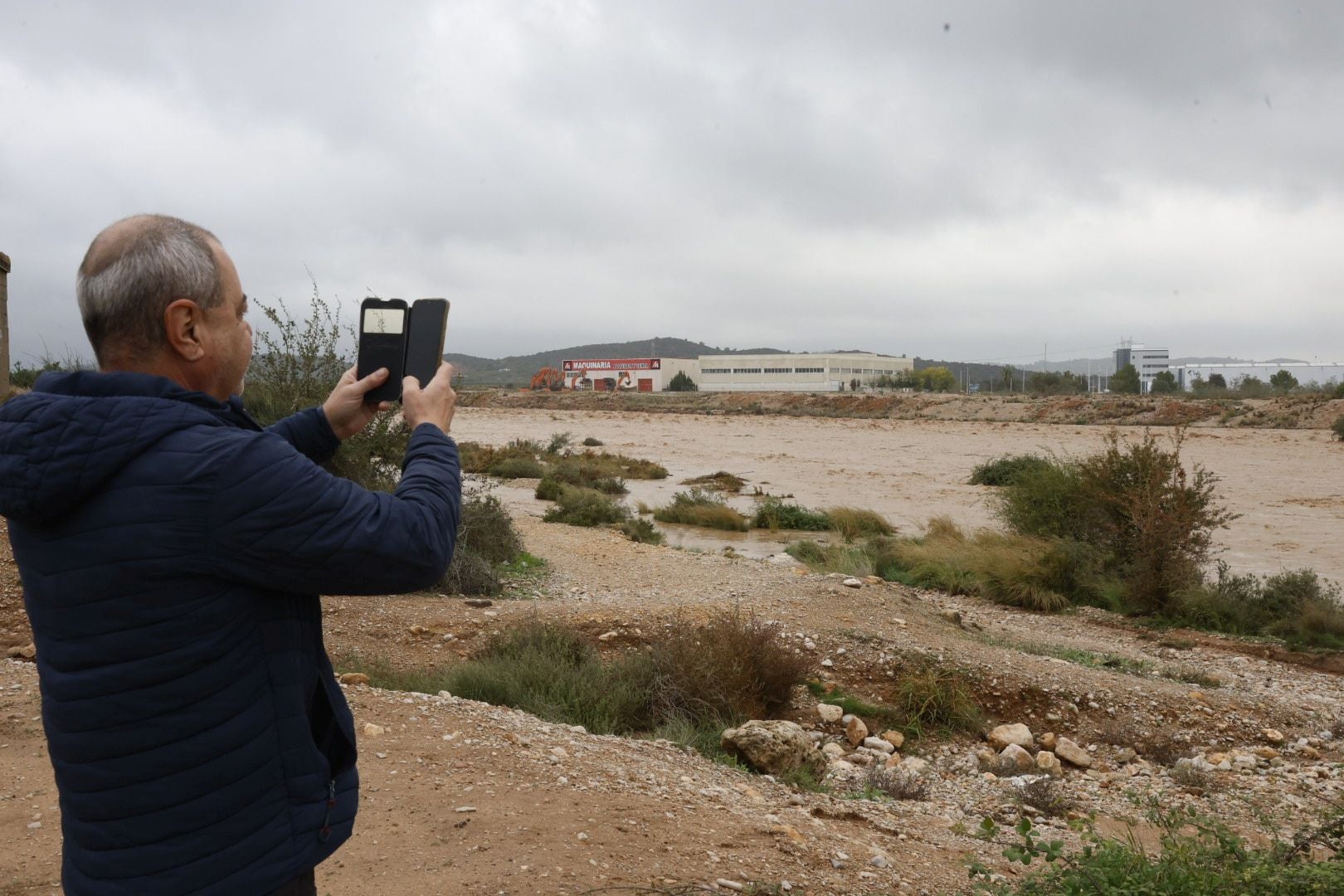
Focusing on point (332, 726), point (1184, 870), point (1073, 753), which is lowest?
point (1073, 753)

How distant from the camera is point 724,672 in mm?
7422

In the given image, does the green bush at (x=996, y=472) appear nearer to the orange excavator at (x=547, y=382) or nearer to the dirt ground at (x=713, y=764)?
the dirt ground at (x=713, y=764)

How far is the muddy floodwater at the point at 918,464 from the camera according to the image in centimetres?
2138

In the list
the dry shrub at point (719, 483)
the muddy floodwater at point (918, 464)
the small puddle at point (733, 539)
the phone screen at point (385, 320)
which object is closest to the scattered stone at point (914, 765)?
the phone screen at point (385, 320)

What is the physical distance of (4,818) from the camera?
4.23 meters

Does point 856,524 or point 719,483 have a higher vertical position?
point 856,524

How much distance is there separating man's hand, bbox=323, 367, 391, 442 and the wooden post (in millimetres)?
11404

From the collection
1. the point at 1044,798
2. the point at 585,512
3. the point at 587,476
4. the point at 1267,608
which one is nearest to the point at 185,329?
the point at 1044,798

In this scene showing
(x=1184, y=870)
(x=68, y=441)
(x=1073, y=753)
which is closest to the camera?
(x=68, y=441)

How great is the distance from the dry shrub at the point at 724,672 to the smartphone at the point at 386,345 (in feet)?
16.4

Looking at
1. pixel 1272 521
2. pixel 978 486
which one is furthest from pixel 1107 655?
pixel 978 486

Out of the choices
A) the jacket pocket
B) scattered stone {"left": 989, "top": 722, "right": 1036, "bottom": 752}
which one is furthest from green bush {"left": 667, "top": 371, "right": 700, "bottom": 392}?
the jacket pocket

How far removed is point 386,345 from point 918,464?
40.7 meters

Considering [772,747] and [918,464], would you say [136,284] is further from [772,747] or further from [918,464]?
[918,464]
